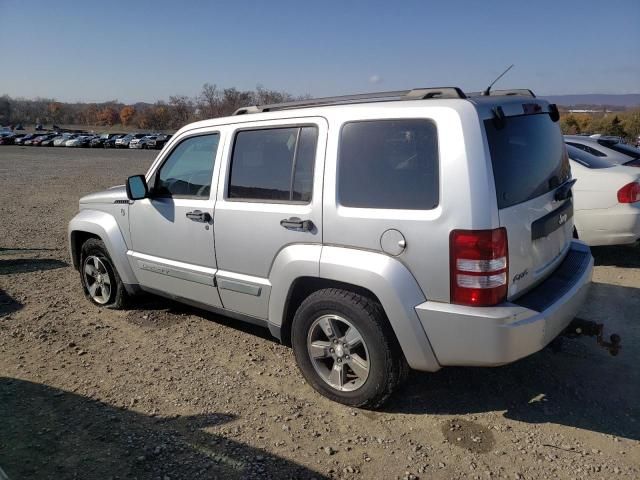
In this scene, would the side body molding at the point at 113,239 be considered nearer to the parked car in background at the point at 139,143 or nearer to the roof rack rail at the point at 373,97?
the roof rack rail at the point at 373,97

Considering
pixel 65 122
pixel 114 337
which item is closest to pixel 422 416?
pixel 114 337

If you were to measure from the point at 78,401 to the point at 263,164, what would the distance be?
2.09 metres

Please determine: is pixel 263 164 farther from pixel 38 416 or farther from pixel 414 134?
pixel 38 416

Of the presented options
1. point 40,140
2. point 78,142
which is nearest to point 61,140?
point 40,140

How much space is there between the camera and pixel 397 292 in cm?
288

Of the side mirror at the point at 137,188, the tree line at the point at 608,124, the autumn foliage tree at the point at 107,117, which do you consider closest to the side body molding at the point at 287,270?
the side mirror at the point at 137,188

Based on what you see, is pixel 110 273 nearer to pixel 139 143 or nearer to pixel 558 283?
pixel 558 283

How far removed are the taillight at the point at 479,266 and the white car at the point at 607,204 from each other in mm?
4004

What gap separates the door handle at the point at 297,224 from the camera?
3.27 metres

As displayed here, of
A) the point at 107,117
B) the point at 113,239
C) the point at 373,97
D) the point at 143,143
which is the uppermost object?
the point at 107,117

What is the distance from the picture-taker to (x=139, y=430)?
3148mm

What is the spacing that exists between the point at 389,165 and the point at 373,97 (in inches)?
26.3

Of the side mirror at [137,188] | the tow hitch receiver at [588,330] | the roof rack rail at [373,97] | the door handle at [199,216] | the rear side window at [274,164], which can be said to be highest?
the roof rack rail at [373,97]

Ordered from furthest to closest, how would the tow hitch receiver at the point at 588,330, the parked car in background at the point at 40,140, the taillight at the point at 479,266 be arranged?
the parked car in background at the point at 40,140 → the tow hitch receiver at the point at 588,330 → the taillight at the point at 479,266
